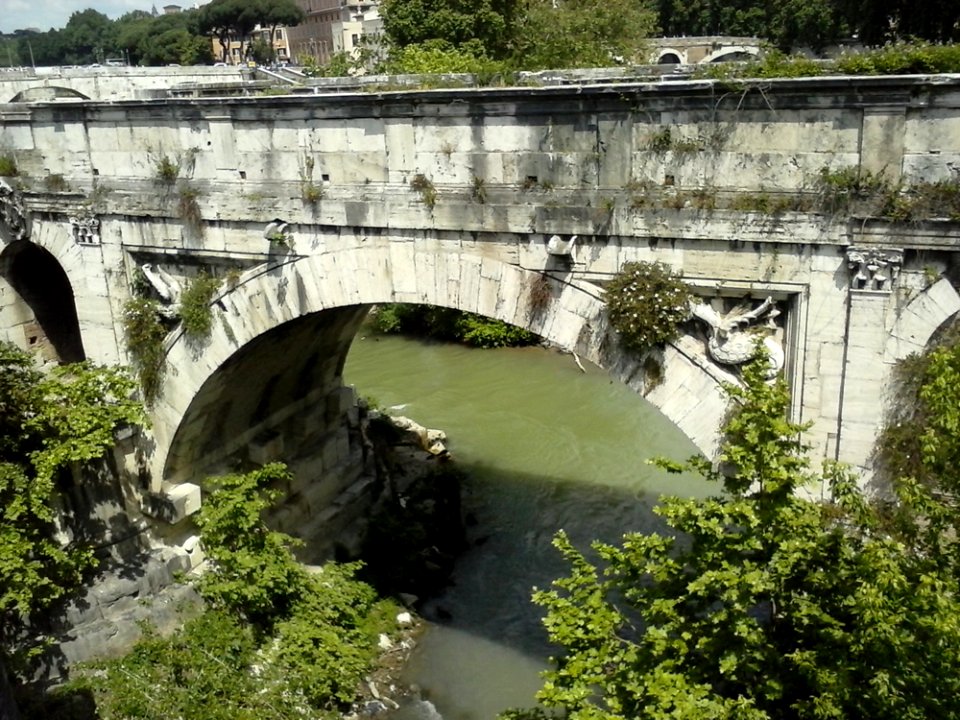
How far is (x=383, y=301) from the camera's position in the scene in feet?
30.0

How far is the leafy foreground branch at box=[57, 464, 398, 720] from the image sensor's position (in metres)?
8.70

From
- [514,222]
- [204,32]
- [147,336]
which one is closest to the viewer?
[514,222]

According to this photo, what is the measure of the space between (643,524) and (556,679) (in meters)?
7.60

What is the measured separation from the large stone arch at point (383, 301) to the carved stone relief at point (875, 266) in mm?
1314

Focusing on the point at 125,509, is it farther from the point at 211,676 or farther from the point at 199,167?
the point at 199,167

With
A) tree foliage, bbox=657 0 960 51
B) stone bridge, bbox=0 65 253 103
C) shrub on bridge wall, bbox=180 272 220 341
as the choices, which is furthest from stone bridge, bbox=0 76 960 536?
stone bridge, bbox=0 65 253 103

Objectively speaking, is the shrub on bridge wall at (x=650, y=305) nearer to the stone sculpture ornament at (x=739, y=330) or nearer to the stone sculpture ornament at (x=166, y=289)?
the stone sculpture ornament at (x=739, y=330)

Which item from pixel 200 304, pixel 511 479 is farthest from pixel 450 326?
pixel 200 304

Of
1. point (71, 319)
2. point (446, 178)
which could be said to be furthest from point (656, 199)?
point (71, 319)

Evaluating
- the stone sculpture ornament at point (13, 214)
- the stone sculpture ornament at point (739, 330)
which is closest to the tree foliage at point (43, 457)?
the stone sculpture ornament at point (13, 214)

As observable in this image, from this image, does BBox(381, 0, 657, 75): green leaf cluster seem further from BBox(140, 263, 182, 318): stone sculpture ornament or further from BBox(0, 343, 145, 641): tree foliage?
BBox(0, 343, 145, 641): tree foliage

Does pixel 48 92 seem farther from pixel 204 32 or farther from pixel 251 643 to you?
pixel 204 32

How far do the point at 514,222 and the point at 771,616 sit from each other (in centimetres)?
394

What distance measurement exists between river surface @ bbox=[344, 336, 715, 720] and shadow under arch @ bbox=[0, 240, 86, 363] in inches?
254
